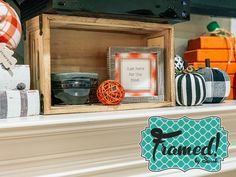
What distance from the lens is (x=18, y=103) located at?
1.03 metres

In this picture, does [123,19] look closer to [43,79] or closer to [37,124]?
[43,79]

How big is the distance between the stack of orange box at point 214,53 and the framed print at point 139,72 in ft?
1.17

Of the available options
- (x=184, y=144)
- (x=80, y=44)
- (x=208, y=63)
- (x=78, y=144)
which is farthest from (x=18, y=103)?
(x=208, y=63)

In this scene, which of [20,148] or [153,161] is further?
[153,161]

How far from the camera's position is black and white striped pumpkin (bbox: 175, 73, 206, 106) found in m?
1.36

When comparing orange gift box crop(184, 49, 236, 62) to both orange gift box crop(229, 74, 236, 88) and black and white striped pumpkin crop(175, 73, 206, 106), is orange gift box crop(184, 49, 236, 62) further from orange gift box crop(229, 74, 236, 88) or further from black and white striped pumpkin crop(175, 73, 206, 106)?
black and white striped pumpkin crop(175, 73, 206, 106)

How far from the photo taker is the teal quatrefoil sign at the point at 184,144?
3.98ft

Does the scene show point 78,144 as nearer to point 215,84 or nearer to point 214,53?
point 215,84

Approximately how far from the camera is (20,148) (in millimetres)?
972

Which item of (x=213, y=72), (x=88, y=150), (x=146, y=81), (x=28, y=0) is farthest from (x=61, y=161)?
(x=213, y=72)

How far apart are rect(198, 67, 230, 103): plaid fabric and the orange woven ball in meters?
0.45

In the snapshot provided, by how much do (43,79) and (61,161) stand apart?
27 cm

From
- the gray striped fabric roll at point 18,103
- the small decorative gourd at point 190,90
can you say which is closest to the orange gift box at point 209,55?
the small decorative gourd at point 190,90

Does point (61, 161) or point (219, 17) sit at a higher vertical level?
point (219, 17)
